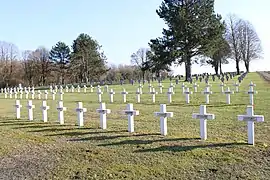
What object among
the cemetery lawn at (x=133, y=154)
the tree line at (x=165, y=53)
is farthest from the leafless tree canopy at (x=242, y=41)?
the cemetery lawn at (x=133, y=154)

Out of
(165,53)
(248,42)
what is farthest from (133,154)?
(248,42)

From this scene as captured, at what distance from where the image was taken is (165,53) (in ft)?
163

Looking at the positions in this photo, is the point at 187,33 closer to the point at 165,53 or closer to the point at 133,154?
the point at 165,53

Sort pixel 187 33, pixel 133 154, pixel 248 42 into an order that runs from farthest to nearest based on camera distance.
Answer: pixel 248 42 < pixel 187 33 < pixel 133 154

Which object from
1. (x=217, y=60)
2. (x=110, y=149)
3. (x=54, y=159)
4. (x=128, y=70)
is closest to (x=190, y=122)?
(x=110, y=149)

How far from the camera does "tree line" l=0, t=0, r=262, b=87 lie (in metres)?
49.8

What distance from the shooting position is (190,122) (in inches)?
461

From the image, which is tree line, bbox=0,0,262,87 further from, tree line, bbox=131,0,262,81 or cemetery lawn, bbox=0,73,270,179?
cemetery lawn, bbox=0,73,270,179

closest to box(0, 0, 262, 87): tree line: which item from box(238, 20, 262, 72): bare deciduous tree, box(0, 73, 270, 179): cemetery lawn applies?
box(238, 20, 262, 72): bare deciduous tree

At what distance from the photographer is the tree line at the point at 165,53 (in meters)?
49.8

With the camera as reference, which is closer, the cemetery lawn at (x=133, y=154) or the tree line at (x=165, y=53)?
the cemetery lawn at (x=133, y=154)

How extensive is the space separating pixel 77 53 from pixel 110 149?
6797 cm

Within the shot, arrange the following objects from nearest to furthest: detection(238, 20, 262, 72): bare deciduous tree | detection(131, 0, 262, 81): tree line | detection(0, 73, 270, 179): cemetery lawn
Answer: detection(0, 73, 270, 179): cemetery lawn < detection(131, 0, 262, 81): tree line < detection(238, 20, 262, 72): bare deciduous tree

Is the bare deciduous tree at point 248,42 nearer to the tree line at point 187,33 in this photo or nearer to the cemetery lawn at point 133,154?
the tree line at point 187,33
